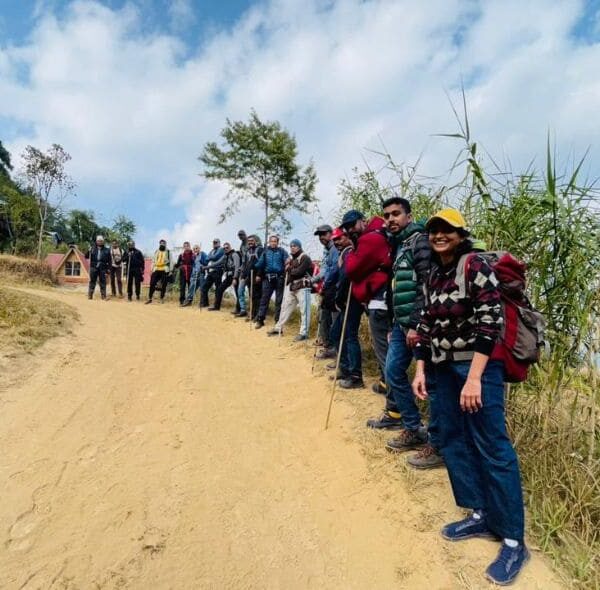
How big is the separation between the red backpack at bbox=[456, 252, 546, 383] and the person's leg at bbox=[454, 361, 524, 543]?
0.08 meters

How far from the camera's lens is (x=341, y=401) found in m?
4.53

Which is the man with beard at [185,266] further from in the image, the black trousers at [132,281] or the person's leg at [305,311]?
the person's leg at [305,311]

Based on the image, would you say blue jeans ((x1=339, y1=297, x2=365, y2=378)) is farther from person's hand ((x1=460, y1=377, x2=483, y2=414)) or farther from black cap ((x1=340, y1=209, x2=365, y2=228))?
person's hand ((x1=460, y1=377, x2=483, y2=414))

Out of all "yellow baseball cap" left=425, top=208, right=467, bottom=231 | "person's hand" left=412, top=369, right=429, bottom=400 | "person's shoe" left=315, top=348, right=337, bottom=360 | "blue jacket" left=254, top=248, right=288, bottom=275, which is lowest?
"person's shoe" left=315, top=348, right=337, bottom=360

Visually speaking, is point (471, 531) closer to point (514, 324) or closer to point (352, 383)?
point (514, 324)

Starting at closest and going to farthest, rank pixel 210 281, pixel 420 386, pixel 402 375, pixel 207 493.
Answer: pixel 420 386, pixel 207 493, pixel 402 375, pixel 210 281

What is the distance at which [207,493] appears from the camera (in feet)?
10.1

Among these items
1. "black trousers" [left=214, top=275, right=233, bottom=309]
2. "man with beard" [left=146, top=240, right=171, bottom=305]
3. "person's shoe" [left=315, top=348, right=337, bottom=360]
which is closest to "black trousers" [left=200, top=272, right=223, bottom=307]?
→ "black trousers" [left=214, top=275, right=233, bottom=309]

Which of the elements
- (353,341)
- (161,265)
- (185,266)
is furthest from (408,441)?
(161,265)

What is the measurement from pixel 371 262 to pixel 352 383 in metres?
1.64

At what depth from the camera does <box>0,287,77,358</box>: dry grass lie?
535 cm

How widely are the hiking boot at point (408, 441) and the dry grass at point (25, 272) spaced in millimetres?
15032

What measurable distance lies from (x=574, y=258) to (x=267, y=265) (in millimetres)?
6060

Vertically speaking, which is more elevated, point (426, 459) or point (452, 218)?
point (452, 218)
